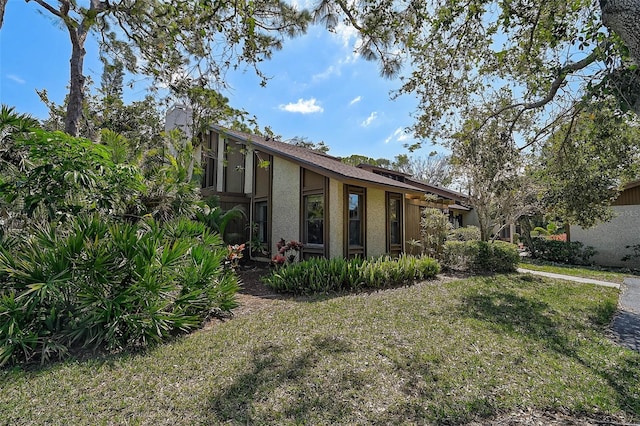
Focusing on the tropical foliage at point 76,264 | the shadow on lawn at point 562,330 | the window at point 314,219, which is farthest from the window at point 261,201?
the shadow on lawn at point 562,330

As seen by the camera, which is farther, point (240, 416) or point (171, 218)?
point (171, 218)

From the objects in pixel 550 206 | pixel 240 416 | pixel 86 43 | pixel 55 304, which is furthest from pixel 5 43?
pixel 550 206

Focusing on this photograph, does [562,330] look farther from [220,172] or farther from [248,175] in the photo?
[220,172]

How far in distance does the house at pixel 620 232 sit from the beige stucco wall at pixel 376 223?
35.4ft

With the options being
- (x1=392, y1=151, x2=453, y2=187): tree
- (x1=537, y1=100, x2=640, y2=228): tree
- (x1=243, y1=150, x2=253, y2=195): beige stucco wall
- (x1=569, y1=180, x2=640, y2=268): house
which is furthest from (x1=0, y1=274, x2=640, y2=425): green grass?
(x1=392, y1=151, x2=453, y2=187): tree

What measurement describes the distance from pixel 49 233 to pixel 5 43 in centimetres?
472

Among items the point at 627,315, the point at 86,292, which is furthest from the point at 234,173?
the point at 627,315

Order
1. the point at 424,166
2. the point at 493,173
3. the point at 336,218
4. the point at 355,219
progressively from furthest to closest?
the point at 424,166
the point at 355,219
the point at 336,218
the point at 493,173

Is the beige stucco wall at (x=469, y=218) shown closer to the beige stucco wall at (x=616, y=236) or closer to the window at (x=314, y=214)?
the beige stucco wall at (x=616, y=236)

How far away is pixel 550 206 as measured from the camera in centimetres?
1241

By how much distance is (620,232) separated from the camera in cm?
1519

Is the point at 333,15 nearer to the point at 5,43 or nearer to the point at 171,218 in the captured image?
the point at 171,218

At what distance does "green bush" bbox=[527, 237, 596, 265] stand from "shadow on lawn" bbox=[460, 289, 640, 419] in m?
10.7

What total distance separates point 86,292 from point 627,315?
422 inches
